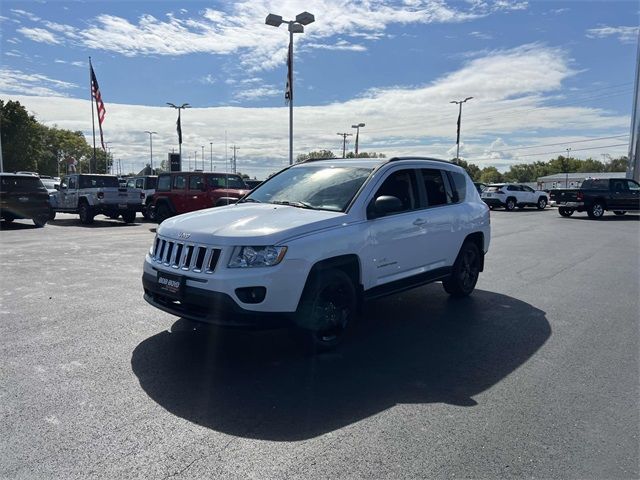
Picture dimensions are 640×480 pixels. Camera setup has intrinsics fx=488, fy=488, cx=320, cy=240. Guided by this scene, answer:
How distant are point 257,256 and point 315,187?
1594 mm

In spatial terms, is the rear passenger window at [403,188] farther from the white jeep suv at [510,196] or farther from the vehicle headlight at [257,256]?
the white jeep suv at [510,196]

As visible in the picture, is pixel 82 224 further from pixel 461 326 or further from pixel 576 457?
pixel 576 457

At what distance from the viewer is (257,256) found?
13.5 feet

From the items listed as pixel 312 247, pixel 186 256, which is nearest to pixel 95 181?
pixel 186 256

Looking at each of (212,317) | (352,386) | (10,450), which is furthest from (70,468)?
(352,386)

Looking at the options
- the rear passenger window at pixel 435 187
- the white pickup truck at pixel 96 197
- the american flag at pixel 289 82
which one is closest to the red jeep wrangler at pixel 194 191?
the white pickup truck at pixel 96 197

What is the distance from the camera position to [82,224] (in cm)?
1830

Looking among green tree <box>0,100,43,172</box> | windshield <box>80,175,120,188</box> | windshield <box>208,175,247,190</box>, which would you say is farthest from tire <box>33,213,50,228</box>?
green tree <box>0,100,43,172</box>

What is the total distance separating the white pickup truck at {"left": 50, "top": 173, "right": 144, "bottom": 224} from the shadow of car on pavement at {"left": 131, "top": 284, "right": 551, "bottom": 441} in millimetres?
14489

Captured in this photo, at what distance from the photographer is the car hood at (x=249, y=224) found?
416 centimetres

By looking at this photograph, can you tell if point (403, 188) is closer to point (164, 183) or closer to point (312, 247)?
point (312, 247)

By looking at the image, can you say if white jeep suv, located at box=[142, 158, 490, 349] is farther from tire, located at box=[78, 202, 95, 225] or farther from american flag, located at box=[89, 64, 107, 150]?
american flag, located at box=[89, 64, 107, 150]

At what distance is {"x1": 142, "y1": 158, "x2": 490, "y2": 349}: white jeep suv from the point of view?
411 centimetres

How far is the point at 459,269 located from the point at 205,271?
3.97 m
